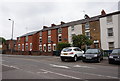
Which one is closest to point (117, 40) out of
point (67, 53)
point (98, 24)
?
point (98, 24)

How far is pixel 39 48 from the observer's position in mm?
47938

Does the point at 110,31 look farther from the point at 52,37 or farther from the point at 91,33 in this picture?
the point at 52,37

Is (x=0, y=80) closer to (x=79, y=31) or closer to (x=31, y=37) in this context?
(x=79, y=31)

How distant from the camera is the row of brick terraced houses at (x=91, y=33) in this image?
94.6ft

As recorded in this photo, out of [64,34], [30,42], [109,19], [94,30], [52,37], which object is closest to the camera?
[109,19]

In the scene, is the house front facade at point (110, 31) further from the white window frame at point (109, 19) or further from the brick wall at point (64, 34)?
the brick wall at point (64, 34)

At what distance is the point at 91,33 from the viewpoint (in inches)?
1300

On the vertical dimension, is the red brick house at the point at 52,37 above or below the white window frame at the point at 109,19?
below

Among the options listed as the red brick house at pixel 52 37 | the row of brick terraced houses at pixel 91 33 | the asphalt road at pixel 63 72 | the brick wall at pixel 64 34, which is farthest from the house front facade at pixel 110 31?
the asphalt road at pixel 63 72

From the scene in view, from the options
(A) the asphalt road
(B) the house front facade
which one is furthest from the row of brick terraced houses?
(A) the asphalt road

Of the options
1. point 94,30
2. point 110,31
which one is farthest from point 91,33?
point 110,31

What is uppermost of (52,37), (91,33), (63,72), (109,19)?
(109,19)

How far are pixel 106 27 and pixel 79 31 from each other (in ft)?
25.0

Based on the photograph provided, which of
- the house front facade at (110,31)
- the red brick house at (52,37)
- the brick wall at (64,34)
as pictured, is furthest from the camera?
the red brick house at (52,37)
